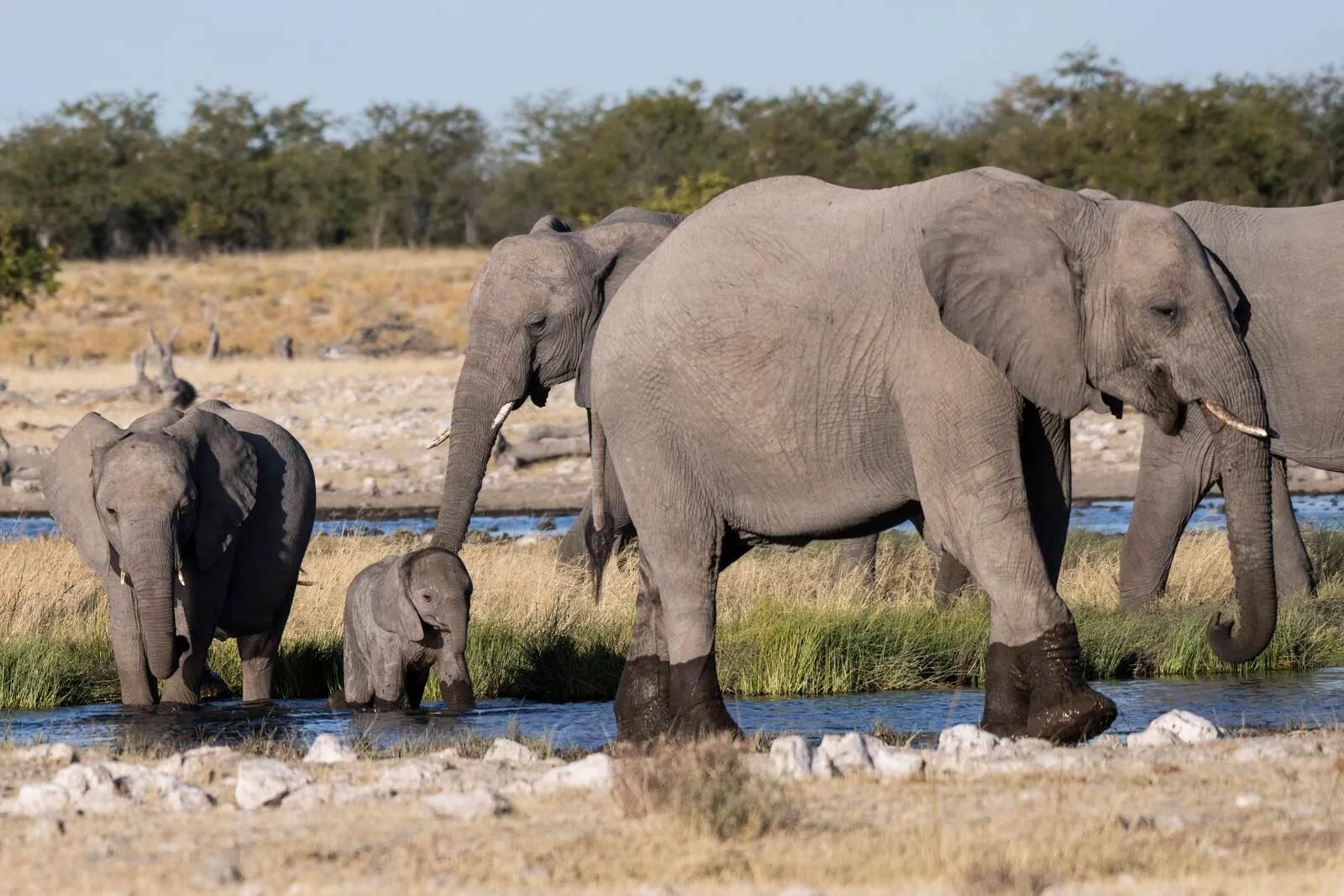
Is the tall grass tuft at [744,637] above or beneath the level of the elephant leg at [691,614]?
beneath

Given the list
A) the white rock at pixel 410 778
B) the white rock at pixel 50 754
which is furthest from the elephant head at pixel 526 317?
the white rock at pixel 410 778

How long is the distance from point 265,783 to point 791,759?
1.72 metres

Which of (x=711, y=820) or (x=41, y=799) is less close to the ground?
(x=711, y=820)

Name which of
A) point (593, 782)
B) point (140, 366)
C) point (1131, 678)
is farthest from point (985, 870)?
point (140, 366)

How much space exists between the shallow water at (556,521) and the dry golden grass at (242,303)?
22.5 metres

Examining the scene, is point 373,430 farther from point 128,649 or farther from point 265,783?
point 265,783

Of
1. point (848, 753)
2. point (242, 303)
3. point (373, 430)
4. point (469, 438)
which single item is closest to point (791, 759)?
point (848, 753)

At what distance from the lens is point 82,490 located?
34.9 ft

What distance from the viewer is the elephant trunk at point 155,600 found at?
9.62 meters

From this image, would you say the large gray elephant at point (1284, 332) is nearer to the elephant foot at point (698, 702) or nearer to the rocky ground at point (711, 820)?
the rocky ground at point (711, 820)

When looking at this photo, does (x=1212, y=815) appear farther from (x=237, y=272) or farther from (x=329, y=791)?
(x=237, y=272)

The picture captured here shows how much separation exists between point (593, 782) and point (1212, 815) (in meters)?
1.94

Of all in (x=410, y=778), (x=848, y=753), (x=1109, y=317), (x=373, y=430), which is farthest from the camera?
(x=373, y=430)

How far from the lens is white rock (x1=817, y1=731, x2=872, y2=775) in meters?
7.02
